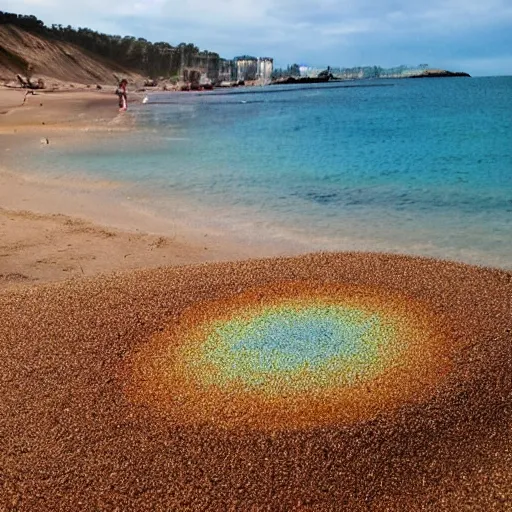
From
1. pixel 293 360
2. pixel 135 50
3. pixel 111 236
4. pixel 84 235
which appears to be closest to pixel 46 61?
pixel 135 50

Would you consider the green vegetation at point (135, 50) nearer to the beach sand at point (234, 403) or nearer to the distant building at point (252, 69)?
the distant building at point (252, 69)

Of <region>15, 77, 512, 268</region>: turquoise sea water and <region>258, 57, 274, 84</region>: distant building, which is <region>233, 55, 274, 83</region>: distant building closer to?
<region>258, 57, 274, 84</region>: distant building

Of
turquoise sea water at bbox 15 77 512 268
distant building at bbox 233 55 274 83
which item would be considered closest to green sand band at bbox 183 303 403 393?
turquoise sea water at bbox 15 77 512 268

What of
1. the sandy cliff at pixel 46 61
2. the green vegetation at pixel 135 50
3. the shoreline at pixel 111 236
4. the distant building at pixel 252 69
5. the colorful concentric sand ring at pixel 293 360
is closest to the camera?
the colorful concentric sand ring at pixel 293 360

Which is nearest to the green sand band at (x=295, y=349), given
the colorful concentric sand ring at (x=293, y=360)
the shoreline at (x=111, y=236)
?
the colorful concentric sand ring at (x=293, y=360)

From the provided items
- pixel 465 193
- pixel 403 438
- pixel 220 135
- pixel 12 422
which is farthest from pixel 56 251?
pixel 220 135

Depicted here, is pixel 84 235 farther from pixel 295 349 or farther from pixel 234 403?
pixel 234 403
